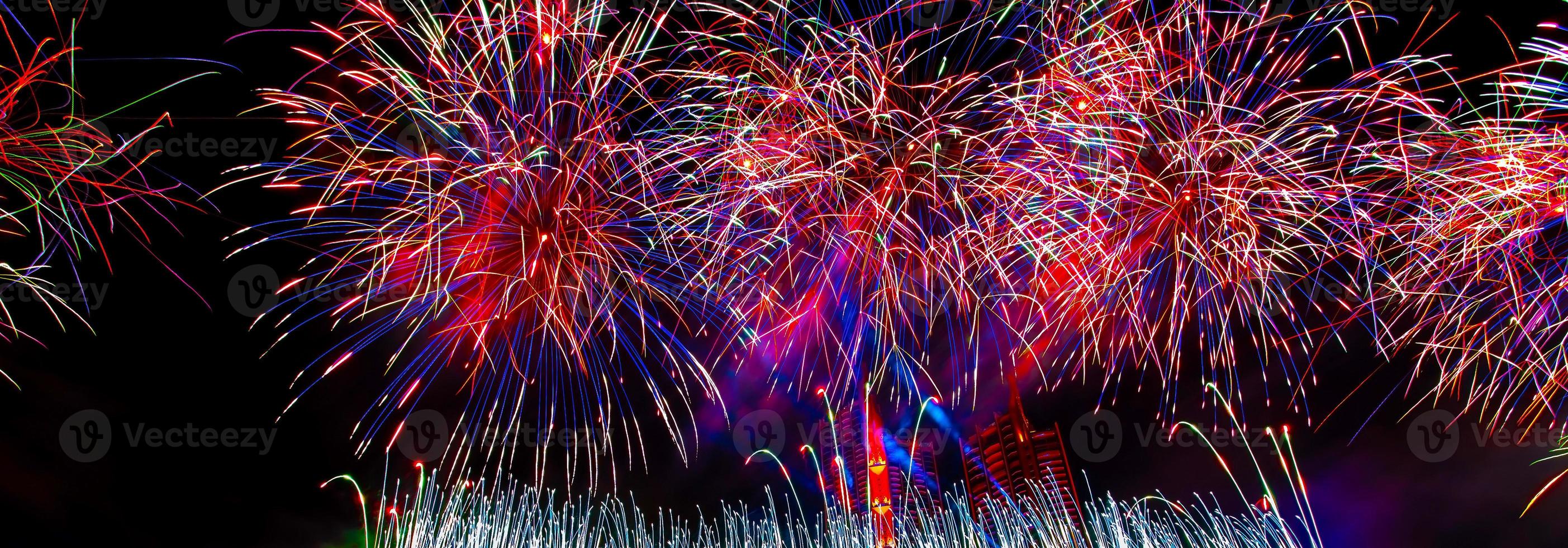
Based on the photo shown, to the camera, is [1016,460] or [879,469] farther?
[1016,460]

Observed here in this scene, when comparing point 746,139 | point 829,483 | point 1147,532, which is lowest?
point 829,483

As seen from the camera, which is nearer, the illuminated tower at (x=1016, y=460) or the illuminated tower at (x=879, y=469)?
the illuminated tower at (x=879, y=469)

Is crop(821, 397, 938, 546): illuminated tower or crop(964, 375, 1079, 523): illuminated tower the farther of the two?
crop(964, 375, 1079, 523): illuminated tower

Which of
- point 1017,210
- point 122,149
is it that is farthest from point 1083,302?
point 122,149

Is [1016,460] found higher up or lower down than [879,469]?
lower down

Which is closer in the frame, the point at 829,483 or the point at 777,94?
the point at 777,94

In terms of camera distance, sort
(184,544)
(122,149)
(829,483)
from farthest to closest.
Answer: (829,483) < (184,544) < (122,149)

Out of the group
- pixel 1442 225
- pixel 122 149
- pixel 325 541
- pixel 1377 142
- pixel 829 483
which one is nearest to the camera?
pixel 122 149

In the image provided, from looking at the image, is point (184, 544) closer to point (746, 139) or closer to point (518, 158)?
point (518, 158)
